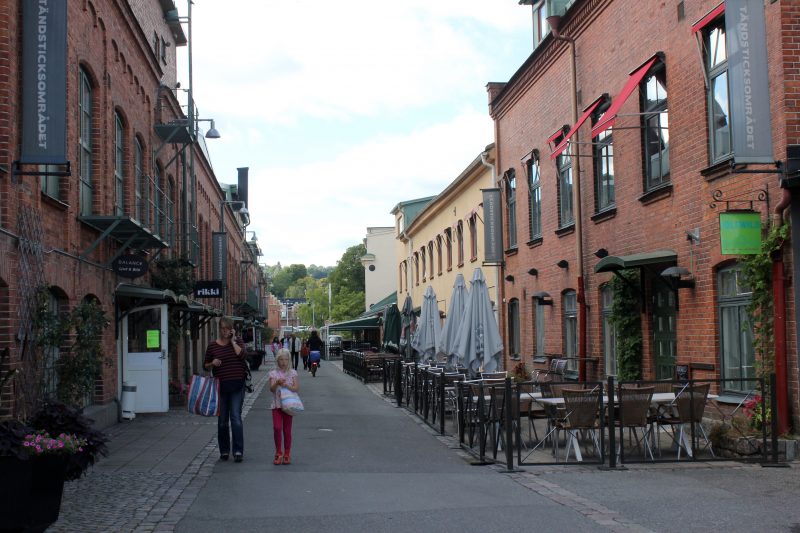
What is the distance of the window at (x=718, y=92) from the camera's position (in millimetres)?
12406

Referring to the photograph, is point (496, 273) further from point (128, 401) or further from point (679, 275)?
point (679, 275)

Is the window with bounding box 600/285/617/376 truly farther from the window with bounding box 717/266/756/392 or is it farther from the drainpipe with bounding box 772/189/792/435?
the drainpipe with bounding box 772/189/792/435

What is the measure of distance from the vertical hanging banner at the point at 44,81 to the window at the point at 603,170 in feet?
31.9

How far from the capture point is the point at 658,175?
14.9 meters

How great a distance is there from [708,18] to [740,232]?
317cm

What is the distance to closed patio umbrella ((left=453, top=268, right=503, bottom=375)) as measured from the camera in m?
16.1

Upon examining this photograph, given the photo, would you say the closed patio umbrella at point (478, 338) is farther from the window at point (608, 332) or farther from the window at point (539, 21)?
the window at point (539, 21)

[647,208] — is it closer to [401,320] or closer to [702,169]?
[702,169]

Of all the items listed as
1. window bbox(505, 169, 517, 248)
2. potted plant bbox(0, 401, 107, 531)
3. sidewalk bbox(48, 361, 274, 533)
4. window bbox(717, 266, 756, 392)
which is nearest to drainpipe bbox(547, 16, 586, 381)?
window bbox(717, 266, 756, 392)

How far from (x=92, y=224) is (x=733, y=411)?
9.88 metres

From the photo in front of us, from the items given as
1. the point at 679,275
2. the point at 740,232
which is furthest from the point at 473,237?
the point at 740,232

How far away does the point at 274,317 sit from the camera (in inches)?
5595

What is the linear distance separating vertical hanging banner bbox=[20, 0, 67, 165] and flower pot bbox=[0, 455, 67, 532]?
197 inches

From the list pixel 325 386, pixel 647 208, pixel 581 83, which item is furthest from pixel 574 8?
pixel 325 386
